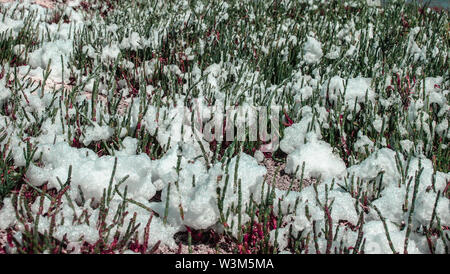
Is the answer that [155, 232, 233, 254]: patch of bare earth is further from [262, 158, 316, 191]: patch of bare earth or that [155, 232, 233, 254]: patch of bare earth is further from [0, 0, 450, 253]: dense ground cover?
[262, 158, 316, 191]: patch of bare earth

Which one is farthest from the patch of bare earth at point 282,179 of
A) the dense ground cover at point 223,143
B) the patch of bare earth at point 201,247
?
the patch of bare earth at point 201,247

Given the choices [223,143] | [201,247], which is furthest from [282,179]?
[201,247]

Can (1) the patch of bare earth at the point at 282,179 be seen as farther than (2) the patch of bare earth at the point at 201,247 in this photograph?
Yes

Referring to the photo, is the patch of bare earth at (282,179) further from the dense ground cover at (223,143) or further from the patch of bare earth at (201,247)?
the patch of bare earth at (201,247)

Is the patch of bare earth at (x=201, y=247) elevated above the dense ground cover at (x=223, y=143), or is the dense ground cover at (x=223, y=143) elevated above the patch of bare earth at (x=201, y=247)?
the dense ground cover at (x=223, y=143)

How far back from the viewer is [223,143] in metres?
2.79

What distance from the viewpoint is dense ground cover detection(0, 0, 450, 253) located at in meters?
1.90

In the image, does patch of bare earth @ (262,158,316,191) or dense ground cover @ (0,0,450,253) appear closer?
dense ground cover @ (0,0,450,253)

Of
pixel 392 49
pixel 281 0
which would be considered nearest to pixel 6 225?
pixel 392 49

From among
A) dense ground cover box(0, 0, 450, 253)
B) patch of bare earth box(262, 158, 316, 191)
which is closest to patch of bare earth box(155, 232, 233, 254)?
dense ground cover box(0, 0, 450, 253)

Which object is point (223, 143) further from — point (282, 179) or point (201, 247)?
point (201, 247)

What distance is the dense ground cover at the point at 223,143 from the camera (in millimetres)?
1896

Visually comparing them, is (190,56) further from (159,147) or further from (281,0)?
(281,0)
